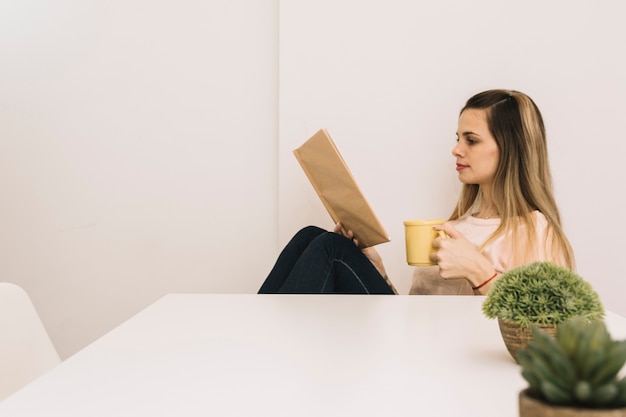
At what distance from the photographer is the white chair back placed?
40.3 inches

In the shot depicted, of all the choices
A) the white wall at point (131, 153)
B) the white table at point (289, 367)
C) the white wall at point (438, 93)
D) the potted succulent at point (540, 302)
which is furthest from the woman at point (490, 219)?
the potted succulent at point (540, 302)

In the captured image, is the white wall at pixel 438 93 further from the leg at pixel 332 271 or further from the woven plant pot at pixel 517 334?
the woven plant pot at pixel 517 334

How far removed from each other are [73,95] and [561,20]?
1.61m

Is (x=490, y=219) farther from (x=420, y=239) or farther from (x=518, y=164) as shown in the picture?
(x=420, y=239)

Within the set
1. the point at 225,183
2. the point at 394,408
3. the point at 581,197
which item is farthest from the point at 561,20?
the point at 394,408

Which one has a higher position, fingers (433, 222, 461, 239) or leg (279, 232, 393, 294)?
fingers (433, 222, 461, 239)

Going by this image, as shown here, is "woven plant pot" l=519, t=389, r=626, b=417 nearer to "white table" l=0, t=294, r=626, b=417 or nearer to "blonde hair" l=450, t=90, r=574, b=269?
"white table" l=0, t=294, r=626, b=417

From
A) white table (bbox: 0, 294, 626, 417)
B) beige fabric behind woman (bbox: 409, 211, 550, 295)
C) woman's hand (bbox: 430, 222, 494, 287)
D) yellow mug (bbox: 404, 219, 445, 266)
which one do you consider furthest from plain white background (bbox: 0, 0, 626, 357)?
white table (bbox: 0, 294, 626, 417)

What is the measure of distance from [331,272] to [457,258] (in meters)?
0.28

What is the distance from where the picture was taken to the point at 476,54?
2078 millimetres

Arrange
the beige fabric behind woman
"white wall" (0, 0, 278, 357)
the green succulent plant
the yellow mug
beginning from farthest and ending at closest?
"white wall" (0, 0, 278, 357) < the beige fabric behind woman < the yellow mug < the green succulent plant

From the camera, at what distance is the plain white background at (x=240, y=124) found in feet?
6.76

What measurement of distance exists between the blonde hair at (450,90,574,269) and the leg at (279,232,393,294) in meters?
0.39

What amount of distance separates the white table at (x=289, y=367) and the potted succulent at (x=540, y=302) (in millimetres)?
48
